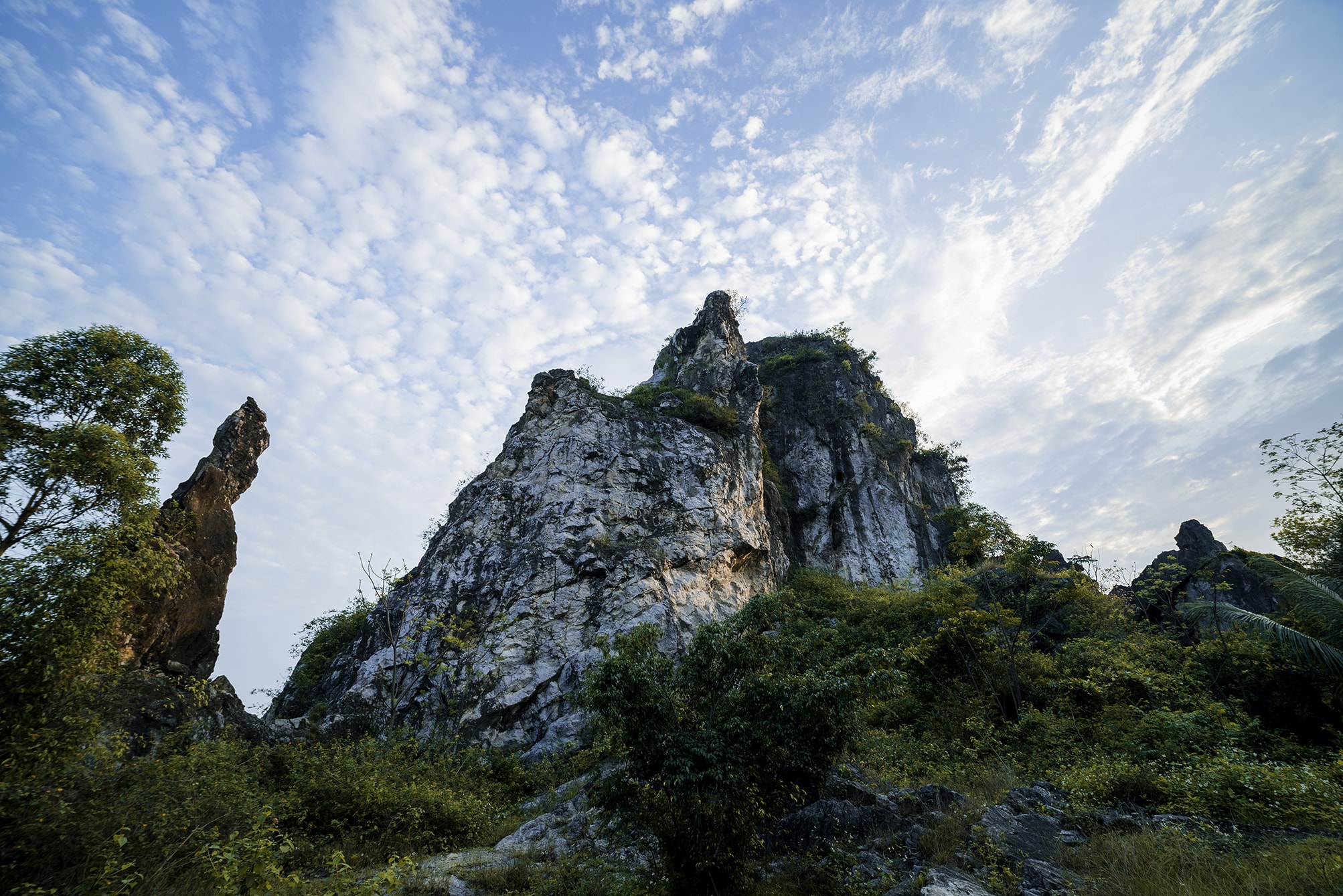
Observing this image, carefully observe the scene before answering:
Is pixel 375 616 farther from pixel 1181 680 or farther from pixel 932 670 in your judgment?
pixel 1181 680

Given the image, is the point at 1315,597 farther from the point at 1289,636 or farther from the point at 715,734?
the point at 715,734

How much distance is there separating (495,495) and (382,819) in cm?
1543

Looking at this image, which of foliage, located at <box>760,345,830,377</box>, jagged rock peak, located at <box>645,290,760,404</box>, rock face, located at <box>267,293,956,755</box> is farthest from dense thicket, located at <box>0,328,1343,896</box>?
foliage, located at <box>760,345,830,377</box>

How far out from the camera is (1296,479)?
15938 millimetres

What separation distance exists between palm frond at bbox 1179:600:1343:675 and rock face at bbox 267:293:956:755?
52.0 feet

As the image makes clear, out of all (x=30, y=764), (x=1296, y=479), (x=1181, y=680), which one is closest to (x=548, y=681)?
(x=30, y=764)

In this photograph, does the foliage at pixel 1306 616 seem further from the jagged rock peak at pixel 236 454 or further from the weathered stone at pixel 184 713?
the jagged rock peak at pixel 236 454

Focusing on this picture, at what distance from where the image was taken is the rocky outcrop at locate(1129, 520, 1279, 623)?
1686 cm

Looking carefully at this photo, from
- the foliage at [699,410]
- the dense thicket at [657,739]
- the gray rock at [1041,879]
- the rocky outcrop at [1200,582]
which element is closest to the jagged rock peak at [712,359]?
the foliage at [699,410]

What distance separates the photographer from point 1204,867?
5910 mm

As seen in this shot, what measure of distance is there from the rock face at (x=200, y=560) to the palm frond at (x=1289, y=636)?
85.2ft

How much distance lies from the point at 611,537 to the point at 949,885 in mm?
18663

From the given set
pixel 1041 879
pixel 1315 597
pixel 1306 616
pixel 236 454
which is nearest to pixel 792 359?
pixel 1306 616

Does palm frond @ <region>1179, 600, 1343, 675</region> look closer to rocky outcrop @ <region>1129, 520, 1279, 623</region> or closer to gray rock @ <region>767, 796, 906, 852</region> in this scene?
rocky outcrop @ <region>1129, 520, 1279, 623</region>
